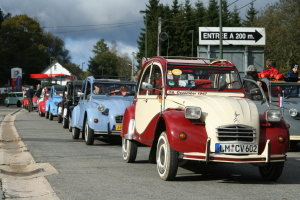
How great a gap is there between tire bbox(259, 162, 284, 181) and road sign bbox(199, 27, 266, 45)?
23.7 meters

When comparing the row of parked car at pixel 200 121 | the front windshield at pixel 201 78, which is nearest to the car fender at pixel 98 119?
the row of parked car at pixel 200 121

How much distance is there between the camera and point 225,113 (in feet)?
26.8

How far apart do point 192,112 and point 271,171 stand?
1.60 metres

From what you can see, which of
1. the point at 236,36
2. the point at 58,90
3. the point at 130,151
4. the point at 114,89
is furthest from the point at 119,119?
the point at 236,36

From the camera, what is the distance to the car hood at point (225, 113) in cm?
811

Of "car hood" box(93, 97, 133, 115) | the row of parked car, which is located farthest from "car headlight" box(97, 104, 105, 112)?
the row of parked car

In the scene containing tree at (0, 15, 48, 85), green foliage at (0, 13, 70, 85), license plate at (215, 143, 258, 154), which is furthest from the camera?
tree at (0, 15, 48, 85)

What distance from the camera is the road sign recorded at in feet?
107

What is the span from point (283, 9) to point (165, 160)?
5661 cm

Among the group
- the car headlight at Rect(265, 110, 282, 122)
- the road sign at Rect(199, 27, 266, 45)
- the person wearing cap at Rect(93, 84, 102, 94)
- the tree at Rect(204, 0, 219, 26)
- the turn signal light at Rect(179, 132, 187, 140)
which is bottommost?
the turn signal light at Rect(179, 132, 187, 140)

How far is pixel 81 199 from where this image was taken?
7004 millimetres

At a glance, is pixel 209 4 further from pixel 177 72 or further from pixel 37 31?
pixel 177 72

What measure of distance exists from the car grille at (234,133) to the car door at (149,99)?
1.43m

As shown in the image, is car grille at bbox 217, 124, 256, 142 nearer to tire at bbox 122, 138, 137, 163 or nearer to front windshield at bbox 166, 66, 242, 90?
front windshield at bbox 166, 66, 242, 90
